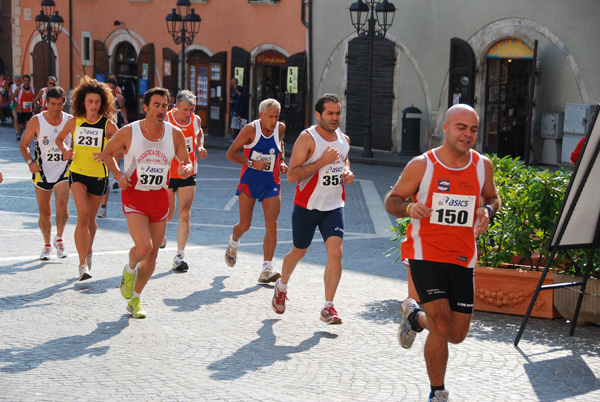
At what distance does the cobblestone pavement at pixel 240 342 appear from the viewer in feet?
19.8

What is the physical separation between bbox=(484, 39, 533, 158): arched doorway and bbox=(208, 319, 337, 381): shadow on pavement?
1615cm

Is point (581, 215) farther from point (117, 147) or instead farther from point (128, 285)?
point (117, 147)

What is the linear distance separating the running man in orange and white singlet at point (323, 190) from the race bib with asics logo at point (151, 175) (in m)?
1.03

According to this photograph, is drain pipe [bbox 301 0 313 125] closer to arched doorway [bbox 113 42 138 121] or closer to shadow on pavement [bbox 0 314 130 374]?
arched doorway [bbox 113 42 138 121]

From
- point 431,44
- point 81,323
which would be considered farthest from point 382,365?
point 431,44

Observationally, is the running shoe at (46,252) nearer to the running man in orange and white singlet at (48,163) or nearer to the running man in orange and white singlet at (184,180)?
the running man in orange and white singlet at (48,163)

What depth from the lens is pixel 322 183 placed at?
25.9 feet

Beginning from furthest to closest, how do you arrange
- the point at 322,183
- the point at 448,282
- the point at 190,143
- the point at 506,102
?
1. the point at 506,102
2. the point at 190,143
3. the point at 322,183
4. the point at 448,282

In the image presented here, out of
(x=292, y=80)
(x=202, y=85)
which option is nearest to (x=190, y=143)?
(x=292, y=80)

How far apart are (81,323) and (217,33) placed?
77.0 ft

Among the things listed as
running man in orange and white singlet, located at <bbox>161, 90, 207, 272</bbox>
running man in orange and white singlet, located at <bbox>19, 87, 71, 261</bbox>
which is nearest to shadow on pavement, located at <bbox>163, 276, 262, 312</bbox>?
running man in orange and white singlet, located at <bbox>161, 90, 207, 272</bbox>

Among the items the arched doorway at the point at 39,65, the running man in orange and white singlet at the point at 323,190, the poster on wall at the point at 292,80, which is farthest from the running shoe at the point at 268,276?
the arched doorway at the point at 39,65

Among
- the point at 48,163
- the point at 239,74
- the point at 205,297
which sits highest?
the point at 239,74

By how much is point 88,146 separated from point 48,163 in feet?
3.91
